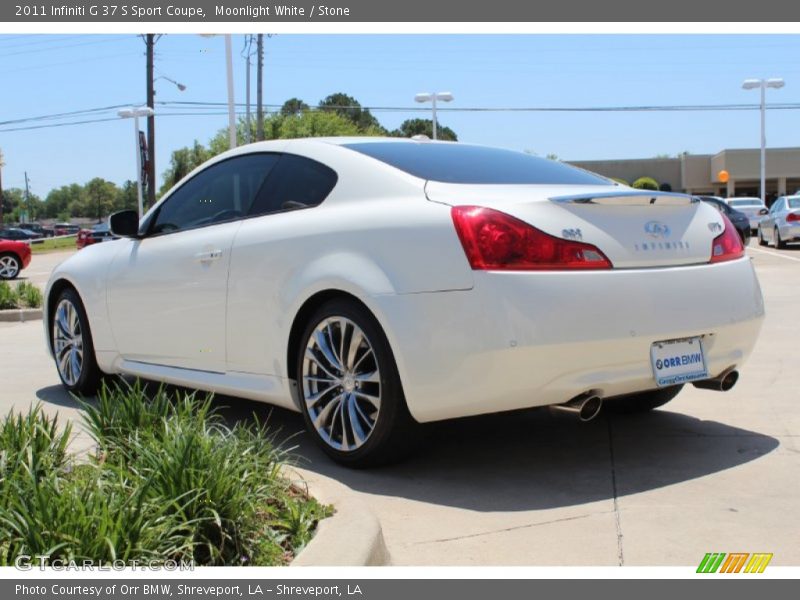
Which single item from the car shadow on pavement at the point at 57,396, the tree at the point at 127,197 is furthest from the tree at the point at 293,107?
the car shadow on pavement at the point at 57,396

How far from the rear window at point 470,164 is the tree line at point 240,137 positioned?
78.3 ft

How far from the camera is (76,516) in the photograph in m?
3.16

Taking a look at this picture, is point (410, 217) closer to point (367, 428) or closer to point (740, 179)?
point (367, 428)

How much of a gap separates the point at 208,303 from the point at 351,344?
3.93 ft

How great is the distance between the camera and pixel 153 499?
338 cm

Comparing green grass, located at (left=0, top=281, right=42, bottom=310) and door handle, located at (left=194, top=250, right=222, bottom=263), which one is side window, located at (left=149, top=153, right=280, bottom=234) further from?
green grass, located at (left=0, top=281, right=42, bottom=310)

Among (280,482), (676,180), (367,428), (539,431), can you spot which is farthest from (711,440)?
(676,180)

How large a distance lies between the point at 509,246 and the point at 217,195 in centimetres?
238

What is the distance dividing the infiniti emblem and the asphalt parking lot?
114 centimetres

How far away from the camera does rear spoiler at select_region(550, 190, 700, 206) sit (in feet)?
14.6

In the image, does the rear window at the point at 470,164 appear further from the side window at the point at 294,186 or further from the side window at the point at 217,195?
the side window at the point at 217,195

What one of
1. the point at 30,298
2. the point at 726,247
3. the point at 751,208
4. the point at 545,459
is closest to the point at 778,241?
the point at 751,208

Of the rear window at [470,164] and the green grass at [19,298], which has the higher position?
the rear window at [470,164]

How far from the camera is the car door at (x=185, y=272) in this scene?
555 centimetres
